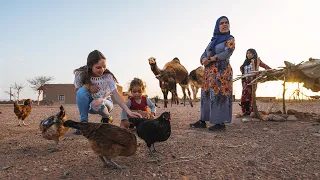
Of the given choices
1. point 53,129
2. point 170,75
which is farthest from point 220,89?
point 170,75

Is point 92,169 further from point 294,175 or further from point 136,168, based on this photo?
point 294,175

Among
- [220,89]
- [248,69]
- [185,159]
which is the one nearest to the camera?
[185,159]

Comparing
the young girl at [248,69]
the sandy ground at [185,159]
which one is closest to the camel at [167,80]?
the young girl at [248,69]

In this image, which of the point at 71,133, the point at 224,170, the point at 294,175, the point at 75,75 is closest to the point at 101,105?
the point at 75,75

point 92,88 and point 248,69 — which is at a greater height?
point 248,69

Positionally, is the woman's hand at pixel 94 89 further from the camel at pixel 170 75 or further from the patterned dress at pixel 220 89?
the camel at pixel 170 75

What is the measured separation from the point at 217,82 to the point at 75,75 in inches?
108

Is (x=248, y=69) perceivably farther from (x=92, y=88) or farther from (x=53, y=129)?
(x=53, y=129)

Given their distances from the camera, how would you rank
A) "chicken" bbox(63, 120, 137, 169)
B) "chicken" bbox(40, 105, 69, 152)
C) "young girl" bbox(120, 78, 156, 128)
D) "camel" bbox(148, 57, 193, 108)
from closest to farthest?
1. "chicken" bbox(63, 120, 137, 169)
2. "chicken" bbox(40, 105, 69, 152)
3. "young girl" bbox(120, 78, 156, 128)
4. "camel" bbox(148, 57, 193, 108)

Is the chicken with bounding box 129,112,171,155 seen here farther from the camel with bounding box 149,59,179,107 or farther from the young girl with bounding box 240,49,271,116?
the camel with bounding box 149,59,179,107

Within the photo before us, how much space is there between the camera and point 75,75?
485 centimetres

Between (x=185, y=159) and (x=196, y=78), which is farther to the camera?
(x=196, y=78)

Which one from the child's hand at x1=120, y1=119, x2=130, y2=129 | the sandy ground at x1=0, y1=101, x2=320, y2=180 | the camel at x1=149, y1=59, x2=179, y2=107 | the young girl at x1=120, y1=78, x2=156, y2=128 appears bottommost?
the sandy ground at x1=0, y1=101, x2=320, y2=180

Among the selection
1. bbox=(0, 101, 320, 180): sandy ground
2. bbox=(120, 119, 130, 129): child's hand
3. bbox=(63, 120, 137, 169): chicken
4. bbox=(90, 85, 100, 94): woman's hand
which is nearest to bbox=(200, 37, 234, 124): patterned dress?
bbox=(0, 101, 320, 180): sandy ground
